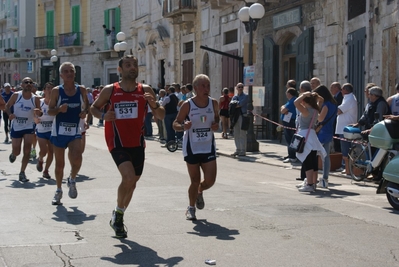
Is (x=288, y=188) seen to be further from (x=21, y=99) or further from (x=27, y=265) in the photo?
(x=27, y=265)

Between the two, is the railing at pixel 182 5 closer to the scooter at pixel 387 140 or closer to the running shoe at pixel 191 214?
the scooter at pixel 387 140

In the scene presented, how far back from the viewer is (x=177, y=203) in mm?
10219

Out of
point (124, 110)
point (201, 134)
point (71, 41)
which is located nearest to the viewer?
point (124, 110)

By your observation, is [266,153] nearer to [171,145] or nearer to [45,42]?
[171,145]

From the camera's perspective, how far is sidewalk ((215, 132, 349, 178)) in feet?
55.3

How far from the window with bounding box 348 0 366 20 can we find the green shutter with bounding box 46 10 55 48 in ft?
134

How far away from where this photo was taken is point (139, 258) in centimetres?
688

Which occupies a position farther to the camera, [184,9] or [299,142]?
[184,9]

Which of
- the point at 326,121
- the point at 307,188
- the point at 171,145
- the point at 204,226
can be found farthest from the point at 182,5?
the point at 204,226

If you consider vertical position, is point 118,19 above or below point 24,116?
above

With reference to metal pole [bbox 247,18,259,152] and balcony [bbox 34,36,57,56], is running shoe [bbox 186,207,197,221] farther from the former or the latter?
balcony [bbox 34,36,57,56]

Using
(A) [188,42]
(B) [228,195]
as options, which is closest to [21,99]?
(B) [228,195]

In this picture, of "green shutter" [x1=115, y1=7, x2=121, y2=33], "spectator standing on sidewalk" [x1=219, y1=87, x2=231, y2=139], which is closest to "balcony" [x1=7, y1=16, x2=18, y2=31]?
"green shutter" [x1=115, y1=7, x2=121, y2=33]

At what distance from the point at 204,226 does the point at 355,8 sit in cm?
1219
